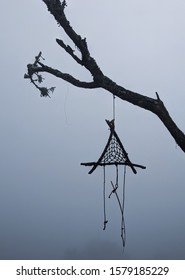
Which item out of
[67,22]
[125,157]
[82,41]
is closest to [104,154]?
[125,157]

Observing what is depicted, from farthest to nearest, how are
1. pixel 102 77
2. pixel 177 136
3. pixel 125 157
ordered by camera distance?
1. pixel 125 157
2. pixel 102 77
3. pixel 177 136

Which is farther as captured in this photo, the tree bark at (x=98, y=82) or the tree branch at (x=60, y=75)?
the tree branch at (x=60, y=75)

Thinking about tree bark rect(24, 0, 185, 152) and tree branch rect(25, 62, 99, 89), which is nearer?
tree bark rect(24, 0, 185, 152)

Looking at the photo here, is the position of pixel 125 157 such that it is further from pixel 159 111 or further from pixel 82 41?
pixel 82 41

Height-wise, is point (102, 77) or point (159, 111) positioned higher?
point (102, 77)

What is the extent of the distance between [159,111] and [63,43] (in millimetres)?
2031

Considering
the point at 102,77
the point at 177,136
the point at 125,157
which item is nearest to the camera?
the point at 177,136

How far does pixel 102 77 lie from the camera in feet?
15.1

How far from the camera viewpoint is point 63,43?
4473 mm

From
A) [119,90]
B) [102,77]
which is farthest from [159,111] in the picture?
[102,77]
